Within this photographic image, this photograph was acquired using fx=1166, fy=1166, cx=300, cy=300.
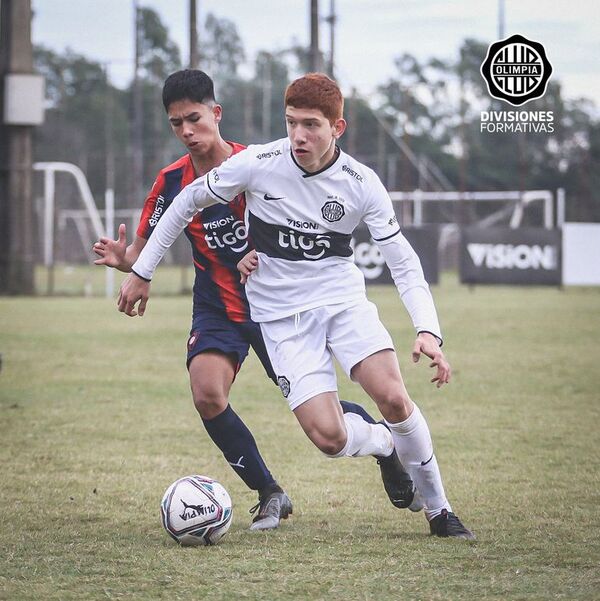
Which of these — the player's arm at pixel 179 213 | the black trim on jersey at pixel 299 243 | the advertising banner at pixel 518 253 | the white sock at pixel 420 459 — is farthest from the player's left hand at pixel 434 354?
the advertising banner at pixel 518 253

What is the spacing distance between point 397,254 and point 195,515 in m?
1.35

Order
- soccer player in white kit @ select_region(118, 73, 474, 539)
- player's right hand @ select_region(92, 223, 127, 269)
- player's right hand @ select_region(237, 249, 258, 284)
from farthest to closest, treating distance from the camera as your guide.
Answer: player's right hand @ select_region(92, 223, 127, 269)
player's right hand @ select_region(237, 249, 258, 284)
soccer player in white kit @ select_region(118, 73, 474, 539)

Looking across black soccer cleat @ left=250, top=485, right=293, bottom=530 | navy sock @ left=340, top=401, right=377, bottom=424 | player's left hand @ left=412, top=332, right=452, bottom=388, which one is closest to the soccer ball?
black soccer cleat @ left=250, top=485, right=293, bottom=530

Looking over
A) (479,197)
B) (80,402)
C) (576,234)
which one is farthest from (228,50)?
(80,402)

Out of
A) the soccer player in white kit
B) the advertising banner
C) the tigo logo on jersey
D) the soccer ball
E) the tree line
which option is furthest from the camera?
the tree line

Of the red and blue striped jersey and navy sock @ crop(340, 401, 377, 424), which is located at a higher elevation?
the red and blue striped jersey

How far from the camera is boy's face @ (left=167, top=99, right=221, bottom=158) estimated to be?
5.25m

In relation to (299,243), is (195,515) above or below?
below

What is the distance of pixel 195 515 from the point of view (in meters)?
4.64

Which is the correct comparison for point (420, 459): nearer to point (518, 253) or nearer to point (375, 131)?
point (518, 253)

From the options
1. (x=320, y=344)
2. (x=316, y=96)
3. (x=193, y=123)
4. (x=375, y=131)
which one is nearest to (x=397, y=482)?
(x=320, y=344)

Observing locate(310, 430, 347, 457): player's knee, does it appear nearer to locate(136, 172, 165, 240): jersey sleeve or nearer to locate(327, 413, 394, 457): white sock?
locate(327, 413, 394, 457): white sock

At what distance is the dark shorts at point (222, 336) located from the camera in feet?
17.4

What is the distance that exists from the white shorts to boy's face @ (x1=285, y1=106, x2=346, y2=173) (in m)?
0.64
